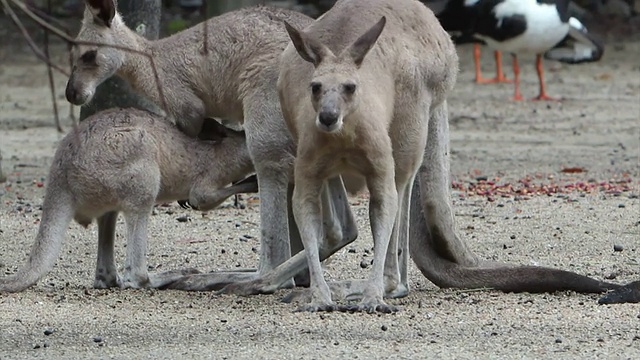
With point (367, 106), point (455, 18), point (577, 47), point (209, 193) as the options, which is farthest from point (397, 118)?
point (577, 47)

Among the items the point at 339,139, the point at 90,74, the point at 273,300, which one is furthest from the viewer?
the point at 90,74

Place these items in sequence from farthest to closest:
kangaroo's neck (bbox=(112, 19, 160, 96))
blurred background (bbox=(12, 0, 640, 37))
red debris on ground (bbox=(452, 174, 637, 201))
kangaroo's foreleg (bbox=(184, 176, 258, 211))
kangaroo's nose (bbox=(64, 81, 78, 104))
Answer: blurred background (bbox=(12, 0, 640, 37)) → red debris on ground (bbox=(452, 174, 637, 201)) → kangaroo's neck (bbox=(112, 19, 160, 96)) → kangaroo's foreleg (bbox=(184, 176, 258, 211)) → kangaroo's nose (bbox=(64, 81, 78, 104))

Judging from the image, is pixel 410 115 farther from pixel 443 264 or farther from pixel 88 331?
pixel 88 331

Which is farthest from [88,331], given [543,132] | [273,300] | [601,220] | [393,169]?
[543,132]

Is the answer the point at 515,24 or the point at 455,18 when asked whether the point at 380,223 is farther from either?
the point at 455,18

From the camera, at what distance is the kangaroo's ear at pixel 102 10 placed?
595 cm

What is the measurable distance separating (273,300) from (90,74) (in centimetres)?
131

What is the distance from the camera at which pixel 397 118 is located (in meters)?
5.27

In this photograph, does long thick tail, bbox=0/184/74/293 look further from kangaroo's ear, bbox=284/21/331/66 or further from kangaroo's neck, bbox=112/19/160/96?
kangaroo's ear, bbox=284/21/331/66

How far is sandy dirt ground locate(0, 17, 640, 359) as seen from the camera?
187 inches

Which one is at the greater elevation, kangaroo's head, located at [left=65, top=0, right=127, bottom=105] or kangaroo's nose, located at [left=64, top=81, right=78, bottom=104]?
kangaroo's head, located at [left=65, top=0, right=127, bottom=105]

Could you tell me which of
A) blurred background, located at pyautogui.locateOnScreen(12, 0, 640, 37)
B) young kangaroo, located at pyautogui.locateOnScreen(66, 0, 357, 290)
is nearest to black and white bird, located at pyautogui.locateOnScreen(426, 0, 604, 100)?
blurred background, located at pyautogui.locateOnScreen(12, 0, 640, 37)

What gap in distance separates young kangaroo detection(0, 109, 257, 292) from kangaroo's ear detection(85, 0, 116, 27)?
39 cm

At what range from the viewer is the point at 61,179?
591 cm
